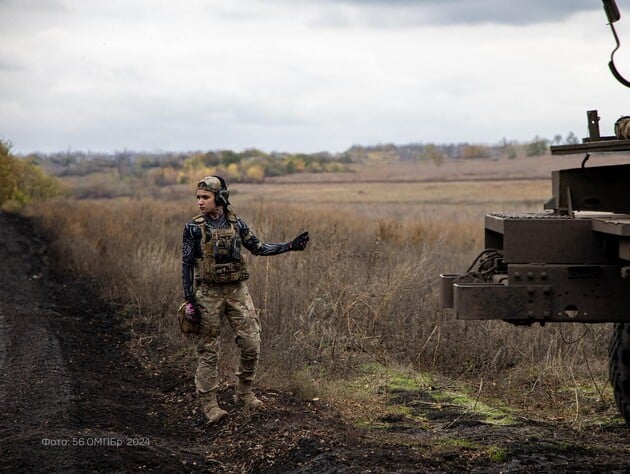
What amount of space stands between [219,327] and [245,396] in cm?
61

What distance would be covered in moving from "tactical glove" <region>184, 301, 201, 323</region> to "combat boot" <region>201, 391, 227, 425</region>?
625mm

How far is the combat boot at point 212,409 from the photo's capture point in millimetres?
7953

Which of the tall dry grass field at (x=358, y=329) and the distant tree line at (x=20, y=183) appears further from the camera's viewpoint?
the distant tree line at (x=20, y=183)

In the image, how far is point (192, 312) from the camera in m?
7.89

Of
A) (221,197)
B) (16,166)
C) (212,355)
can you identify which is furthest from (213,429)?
(16,166)

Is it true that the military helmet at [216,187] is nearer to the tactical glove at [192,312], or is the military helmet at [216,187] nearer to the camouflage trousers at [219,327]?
the camouflage trousers at [219,327]

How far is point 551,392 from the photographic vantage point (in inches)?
349

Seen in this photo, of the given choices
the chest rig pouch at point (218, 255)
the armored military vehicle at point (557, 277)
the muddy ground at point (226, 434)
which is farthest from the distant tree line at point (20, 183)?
the armored military vehicle at point (557, 277)

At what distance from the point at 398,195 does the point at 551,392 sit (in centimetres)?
5084

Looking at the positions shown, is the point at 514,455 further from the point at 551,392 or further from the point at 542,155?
the point at 542,155

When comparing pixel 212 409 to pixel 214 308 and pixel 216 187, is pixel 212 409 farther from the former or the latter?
pixel 216 187

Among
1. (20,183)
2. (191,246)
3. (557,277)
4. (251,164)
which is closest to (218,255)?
(191,246)

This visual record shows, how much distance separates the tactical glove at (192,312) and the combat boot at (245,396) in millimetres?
692

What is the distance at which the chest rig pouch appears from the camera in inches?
311
